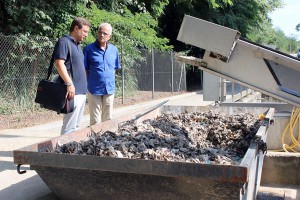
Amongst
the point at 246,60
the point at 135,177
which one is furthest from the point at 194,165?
the point at 246,60

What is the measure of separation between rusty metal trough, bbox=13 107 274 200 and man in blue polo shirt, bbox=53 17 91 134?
154 centimetres

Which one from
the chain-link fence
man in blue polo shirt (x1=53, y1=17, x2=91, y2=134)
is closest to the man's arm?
man in blue polo shirt (x1=53, y1=17, x2=91, y2=134)

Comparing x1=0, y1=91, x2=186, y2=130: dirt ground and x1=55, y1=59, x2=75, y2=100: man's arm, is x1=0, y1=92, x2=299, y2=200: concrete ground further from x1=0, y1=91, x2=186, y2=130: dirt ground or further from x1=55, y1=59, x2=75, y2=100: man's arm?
x1=0, y1=91, x2=186, y2=130: dirt ground

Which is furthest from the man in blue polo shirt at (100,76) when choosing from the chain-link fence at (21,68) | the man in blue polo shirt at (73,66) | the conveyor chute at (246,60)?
the chain-link fence at (21,68)

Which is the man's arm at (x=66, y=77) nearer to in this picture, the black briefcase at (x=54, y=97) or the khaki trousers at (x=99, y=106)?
the black briefcase at (x=54, y=97)

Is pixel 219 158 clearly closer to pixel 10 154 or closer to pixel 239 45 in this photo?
pixel 239 45

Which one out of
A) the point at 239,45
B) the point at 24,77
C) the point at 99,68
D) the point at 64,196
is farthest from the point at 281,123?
the point at 24,77

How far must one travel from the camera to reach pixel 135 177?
333cm

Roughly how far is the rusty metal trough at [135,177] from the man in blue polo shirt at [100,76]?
8.29 feet

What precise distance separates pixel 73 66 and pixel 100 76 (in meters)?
0.89

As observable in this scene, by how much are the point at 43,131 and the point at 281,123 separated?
5.02 metres

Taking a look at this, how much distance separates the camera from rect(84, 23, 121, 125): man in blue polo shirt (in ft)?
20.6

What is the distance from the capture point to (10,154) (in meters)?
6.70

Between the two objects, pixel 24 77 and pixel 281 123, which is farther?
pixel 24 77
